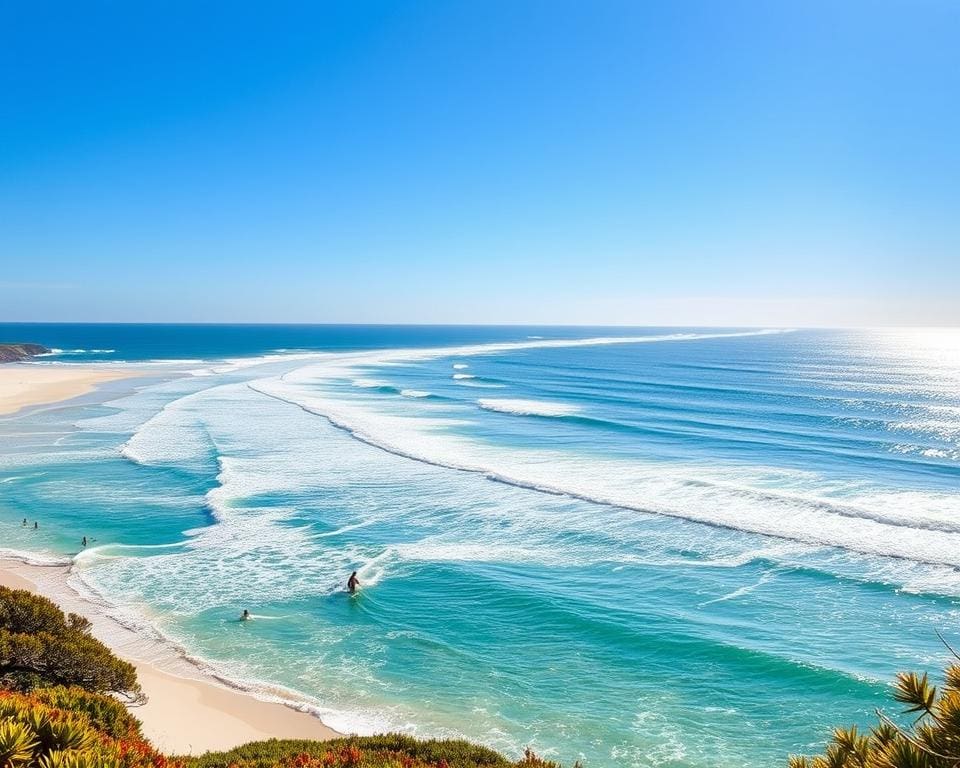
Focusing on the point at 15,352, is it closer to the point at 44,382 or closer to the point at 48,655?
→ the point at 44,382

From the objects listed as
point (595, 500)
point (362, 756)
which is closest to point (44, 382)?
point (595, 500)

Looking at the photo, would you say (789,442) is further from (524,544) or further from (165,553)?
(165,553)

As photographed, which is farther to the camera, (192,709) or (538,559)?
(538,559)

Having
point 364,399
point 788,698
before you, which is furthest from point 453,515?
point 364,399

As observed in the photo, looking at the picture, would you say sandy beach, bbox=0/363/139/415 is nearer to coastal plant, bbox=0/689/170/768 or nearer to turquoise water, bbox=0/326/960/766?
turquoise water, bbox=0/326/960/766

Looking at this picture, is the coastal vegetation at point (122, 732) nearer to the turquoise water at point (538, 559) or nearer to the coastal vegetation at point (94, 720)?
the coastal vegetation at point (94, 720)

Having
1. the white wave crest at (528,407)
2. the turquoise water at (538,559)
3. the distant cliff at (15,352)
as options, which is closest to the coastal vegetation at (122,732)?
the turquoise water at (538,559)
